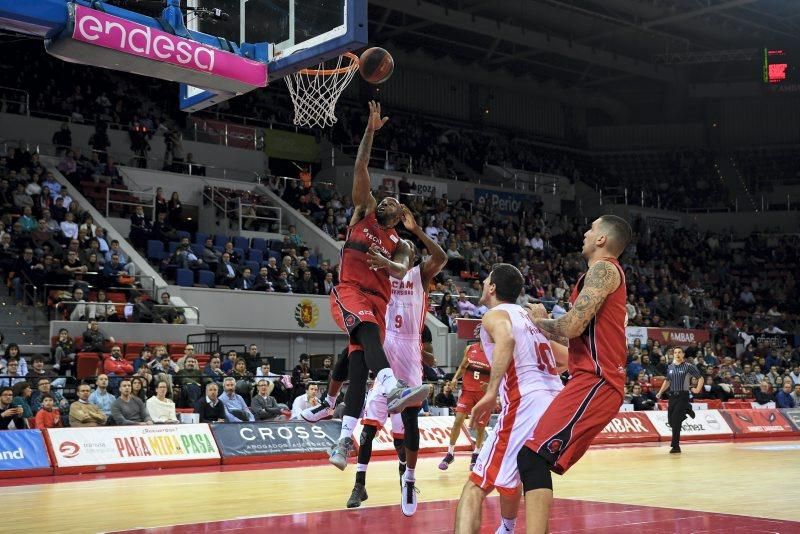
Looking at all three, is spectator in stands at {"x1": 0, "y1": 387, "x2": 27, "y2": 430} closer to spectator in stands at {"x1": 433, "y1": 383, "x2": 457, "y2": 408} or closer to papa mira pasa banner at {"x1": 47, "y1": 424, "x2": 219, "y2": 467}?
papa mira pasa banner at {"x1": 47, "y1": 424, "x2": 219, "y2": 467}

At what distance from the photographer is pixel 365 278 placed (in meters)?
8.26

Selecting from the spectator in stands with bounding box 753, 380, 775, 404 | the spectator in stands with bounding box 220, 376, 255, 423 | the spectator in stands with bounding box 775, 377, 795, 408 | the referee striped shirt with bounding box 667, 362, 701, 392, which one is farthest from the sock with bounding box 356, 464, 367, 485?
the spectator in stands with bounding box 775, 377, 795, 408

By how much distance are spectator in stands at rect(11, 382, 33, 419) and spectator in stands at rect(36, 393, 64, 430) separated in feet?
0.49

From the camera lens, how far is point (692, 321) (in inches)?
1233

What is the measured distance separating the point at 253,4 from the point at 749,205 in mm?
35842

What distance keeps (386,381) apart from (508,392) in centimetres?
154

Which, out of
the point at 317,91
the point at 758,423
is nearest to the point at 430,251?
the point at 317,91

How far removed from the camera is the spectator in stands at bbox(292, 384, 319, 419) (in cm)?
1567

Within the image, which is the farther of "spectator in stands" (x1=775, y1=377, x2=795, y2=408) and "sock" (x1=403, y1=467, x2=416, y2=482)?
"spectator in stands" (x1=775, y1=377, x2=795, y2=408)

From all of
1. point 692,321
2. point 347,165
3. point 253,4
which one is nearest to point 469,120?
point 347,165

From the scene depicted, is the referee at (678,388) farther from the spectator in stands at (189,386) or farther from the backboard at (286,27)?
the backboard at (286,27)

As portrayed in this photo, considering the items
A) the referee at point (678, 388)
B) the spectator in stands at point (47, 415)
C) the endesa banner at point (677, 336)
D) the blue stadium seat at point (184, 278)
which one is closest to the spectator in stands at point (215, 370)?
the spectator in stands at point (47, 415)

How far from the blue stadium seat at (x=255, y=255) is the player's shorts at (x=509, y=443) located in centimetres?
1777

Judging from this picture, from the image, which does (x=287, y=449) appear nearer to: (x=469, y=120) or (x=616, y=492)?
(x=616, y=492)
